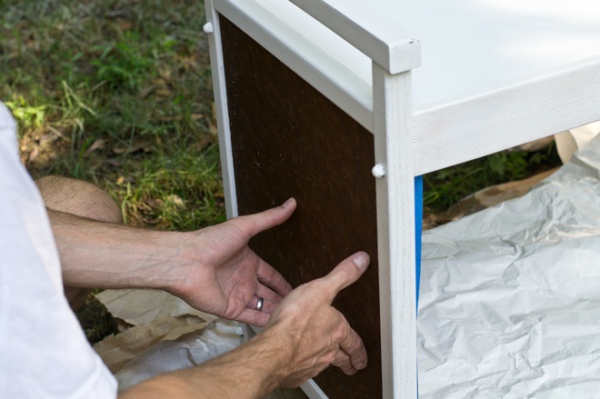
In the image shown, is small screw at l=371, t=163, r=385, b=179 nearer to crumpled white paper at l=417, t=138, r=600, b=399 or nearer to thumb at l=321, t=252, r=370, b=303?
thumb at l=321, t=252, r=370, b=303

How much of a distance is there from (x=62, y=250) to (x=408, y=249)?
49 centimetres

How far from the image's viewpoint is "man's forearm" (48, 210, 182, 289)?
1336mm

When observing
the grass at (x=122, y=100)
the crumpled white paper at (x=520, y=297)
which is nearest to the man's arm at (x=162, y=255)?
the crumpled white paper at (x=520, y=297)

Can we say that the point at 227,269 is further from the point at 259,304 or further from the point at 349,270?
the point at 349,270

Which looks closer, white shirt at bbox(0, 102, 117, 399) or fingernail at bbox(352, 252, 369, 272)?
white shirt at bbox(0, 102, 117, 399)

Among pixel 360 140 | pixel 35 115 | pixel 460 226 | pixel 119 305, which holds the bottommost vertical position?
pixel 119 305

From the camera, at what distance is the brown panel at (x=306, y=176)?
3.95ft

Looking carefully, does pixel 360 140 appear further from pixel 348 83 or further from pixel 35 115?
pixel 35 115

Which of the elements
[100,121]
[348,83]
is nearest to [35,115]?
[100,121]

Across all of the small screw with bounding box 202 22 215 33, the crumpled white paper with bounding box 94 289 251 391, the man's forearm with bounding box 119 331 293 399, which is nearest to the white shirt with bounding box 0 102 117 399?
the man's forearm with bounding box 119 331 293 399

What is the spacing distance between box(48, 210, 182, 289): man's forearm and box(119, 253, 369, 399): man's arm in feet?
0.63

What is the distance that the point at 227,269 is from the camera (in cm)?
148

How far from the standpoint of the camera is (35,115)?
8.70ft

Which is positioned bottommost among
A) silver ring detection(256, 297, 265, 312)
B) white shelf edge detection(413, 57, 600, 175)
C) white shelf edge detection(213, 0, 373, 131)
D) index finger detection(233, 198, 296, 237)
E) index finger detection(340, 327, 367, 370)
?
index finger detection(340, 327, 367, 370)
